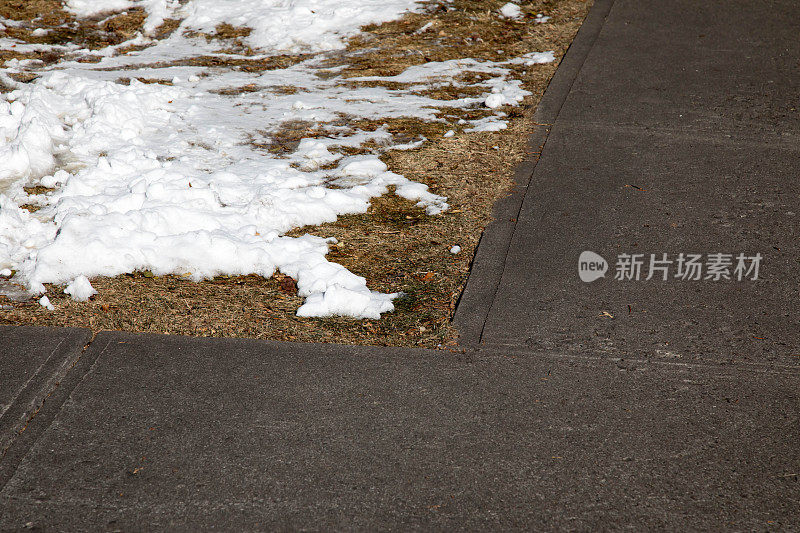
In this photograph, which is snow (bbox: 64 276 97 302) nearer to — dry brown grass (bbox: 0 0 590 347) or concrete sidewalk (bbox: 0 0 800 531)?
dry brown grass (bbox: 0 0 590 347)

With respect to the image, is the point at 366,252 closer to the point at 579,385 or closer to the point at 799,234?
the point at 579,385

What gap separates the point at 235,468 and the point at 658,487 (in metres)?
1.68

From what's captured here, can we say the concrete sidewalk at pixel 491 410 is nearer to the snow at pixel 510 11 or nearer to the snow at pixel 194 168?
the snow at pixel 194 168

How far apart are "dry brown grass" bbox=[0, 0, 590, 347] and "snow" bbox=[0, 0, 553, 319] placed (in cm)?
9

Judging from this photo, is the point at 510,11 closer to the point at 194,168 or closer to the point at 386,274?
the point at 194,168

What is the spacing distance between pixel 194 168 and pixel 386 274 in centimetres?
193

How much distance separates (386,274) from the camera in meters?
4.03

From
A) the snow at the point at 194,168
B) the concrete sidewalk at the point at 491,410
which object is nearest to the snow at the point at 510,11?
the snow at the point at 194,168

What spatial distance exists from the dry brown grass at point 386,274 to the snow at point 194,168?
0.09m

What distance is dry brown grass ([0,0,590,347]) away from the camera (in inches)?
140

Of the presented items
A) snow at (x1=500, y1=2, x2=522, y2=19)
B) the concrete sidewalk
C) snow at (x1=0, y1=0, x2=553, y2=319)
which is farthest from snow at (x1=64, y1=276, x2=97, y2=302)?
snow at (x1=500, y1=2, x2=522, y2=19)

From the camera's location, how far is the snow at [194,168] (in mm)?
3980

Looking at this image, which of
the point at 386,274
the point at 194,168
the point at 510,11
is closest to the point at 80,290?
the point at 194,168

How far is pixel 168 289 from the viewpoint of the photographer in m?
3.85
